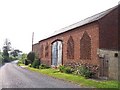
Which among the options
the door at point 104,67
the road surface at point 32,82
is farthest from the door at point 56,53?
the road surface at point 32,82

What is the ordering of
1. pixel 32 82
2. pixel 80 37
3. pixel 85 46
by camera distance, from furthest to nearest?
pixel 80 37
pixel 85 46
pixel 32 82

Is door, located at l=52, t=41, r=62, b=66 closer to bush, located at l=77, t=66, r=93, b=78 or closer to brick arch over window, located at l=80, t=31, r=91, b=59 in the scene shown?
brick arch over window, located at l=80, t=31, r=91, b=59

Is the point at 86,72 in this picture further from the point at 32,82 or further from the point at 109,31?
the point at 32,82

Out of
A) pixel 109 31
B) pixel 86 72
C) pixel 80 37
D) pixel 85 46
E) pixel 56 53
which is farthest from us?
pixel 56 53

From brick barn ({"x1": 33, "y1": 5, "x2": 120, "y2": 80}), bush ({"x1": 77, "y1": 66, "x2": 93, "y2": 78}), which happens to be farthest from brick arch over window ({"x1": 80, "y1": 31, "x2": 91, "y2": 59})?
bush ({"x1": 77, "y1": 66, "x2": 93, "y2": 78})

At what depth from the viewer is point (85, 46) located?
3138cm

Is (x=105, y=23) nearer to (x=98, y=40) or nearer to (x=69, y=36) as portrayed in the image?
(x=98, y=40)

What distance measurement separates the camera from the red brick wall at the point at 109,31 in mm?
28312

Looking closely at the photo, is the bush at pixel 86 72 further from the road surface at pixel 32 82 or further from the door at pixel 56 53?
the door at pixel 56 53

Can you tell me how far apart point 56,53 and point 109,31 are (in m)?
17.3

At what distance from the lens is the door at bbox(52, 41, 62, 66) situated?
42.7 meters

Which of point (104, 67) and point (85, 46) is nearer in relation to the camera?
point (104, 67)

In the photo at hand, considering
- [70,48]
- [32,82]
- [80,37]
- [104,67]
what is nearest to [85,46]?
[80,37]

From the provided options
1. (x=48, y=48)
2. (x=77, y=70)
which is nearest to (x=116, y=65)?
(x=77, y=70)
